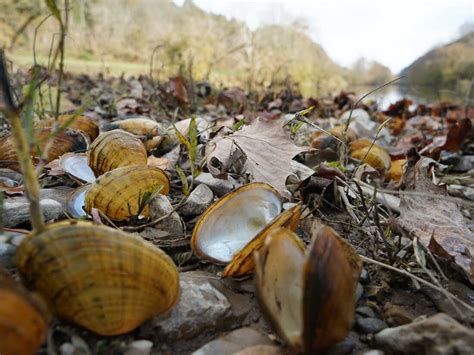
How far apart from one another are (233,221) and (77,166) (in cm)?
89

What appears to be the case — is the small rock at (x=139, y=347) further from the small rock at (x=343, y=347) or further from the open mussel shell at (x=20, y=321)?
the small rock at (x=343, y=347)

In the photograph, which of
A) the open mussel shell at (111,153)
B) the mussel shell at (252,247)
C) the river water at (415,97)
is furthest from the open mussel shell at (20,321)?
the river water at (415,97)

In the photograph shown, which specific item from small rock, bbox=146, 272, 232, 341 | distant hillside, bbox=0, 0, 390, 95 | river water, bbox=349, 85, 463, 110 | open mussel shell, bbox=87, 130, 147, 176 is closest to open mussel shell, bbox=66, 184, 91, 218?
open mussel shell, bbox=87, 130, 147, 176

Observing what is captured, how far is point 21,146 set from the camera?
77 centimetres

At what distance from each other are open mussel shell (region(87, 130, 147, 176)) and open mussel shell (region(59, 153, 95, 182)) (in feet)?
0.38

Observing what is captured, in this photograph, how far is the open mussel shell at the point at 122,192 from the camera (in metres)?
1.32

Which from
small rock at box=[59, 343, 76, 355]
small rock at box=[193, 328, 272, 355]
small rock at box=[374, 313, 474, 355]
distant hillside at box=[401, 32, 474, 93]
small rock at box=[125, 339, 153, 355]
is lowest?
small rock at box=[193, 328, 272, 355]

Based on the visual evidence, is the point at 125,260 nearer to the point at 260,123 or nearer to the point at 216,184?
the point at 216,184

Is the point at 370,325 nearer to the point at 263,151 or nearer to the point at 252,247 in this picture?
the point at 252,247

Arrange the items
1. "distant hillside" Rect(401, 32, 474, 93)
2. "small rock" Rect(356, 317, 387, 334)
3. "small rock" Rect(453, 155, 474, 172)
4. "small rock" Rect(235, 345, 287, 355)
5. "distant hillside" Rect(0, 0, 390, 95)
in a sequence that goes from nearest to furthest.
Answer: "small rock" Rect(235, 345, 287, 355) < "small rock" Rect(356, 317, 387, 334) < "small rock" Rect(453, 155, 474, 172) < "distant hillside" Rect(0, 0, 390, 95) < "distant hillside" Rect(401, 32, 474, 93)

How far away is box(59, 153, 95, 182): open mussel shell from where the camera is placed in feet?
5.60

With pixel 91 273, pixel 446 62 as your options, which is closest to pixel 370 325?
pixel 91 273

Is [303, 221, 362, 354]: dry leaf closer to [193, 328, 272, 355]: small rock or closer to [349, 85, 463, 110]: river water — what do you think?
[193, 328, 272, 355]: small rock

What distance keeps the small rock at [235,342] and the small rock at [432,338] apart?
312mm
